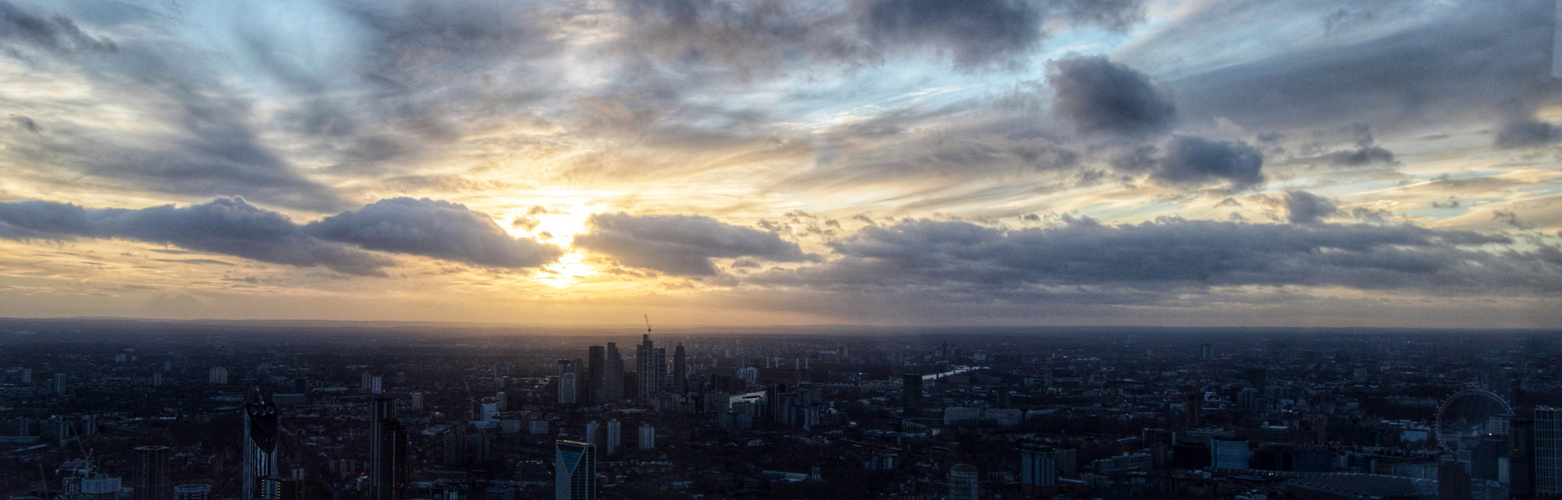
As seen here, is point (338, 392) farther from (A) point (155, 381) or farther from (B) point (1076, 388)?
(B) point (1076, 388)

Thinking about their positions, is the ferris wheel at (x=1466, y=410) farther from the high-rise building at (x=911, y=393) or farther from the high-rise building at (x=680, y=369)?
the high-rise building at (x=680, y=369)

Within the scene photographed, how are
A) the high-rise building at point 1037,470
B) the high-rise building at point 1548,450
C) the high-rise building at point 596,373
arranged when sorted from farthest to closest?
the high-rise building at point 596,373 < the high-rise building at point 1037,470 < the high-rise building at point 1548,450

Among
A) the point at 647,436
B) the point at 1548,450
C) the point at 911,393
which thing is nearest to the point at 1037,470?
the point at 1548,450

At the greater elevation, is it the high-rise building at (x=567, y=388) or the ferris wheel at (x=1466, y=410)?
the ferris wheel at (x=1466, y=410)

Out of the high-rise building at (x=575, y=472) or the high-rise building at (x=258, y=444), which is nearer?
the high-rise building at (x=258, y=444)

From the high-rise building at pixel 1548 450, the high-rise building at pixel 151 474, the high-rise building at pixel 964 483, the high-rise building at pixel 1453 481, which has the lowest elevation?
the high-rise building at pixel 964 483

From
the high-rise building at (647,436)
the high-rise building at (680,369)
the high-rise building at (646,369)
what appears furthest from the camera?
the high-rise building at (680,369)

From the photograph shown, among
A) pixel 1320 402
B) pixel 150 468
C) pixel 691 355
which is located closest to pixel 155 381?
pixel 150 468

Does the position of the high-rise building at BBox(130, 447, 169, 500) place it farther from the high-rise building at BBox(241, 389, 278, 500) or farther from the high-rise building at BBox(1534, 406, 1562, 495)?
the high-rise building at BBox(1534, 406, 1562, 495)

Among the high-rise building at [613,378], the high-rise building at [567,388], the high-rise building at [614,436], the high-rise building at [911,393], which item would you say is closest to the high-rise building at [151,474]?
the high-rise building at [614,436]
